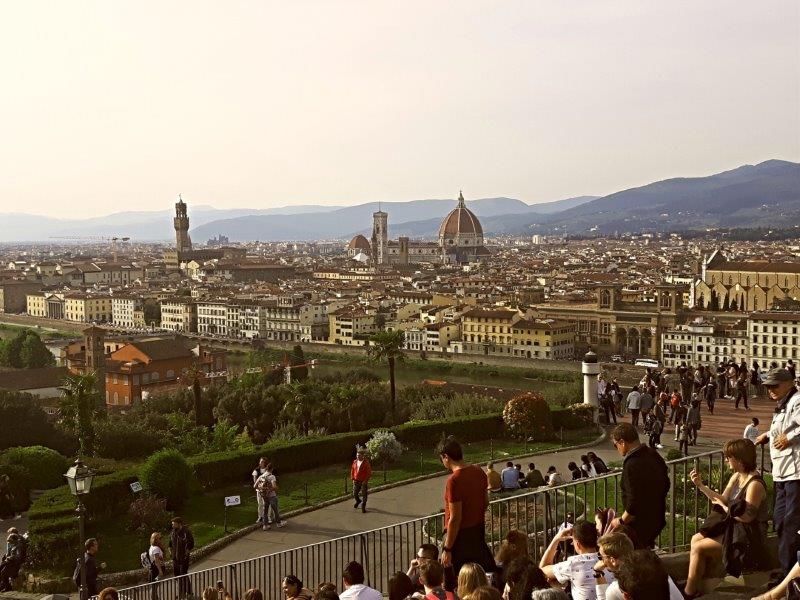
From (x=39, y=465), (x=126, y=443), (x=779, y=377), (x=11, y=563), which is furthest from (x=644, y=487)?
(x=126, y=443)

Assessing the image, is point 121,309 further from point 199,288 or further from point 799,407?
point 799,407

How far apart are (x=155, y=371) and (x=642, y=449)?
38.0m

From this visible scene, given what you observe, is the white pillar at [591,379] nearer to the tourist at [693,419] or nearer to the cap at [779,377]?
the tourist at [693,419]

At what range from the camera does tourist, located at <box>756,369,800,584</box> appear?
5688 mm

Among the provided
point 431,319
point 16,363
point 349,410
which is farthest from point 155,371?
point 431,319

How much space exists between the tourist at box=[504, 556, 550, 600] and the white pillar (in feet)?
37.8

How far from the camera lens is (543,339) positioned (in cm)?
5922

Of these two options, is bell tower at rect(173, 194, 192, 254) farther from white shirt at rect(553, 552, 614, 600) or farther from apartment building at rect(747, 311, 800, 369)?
white shirt at rect(553, 552, 614, 600)

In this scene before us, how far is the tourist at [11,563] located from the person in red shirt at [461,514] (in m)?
5.99

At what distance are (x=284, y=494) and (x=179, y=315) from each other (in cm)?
6866

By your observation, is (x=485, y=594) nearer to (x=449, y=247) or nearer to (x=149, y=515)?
(x=149, y=515)

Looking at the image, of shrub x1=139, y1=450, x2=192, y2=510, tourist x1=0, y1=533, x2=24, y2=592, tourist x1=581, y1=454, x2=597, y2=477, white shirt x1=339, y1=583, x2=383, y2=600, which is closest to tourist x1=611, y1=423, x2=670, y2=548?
white shirt x1=339, y1=583, x2=383, y2=600

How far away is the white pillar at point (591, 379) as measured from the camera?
1659 centimetres

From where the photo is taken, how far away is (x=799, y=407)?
225 inches
